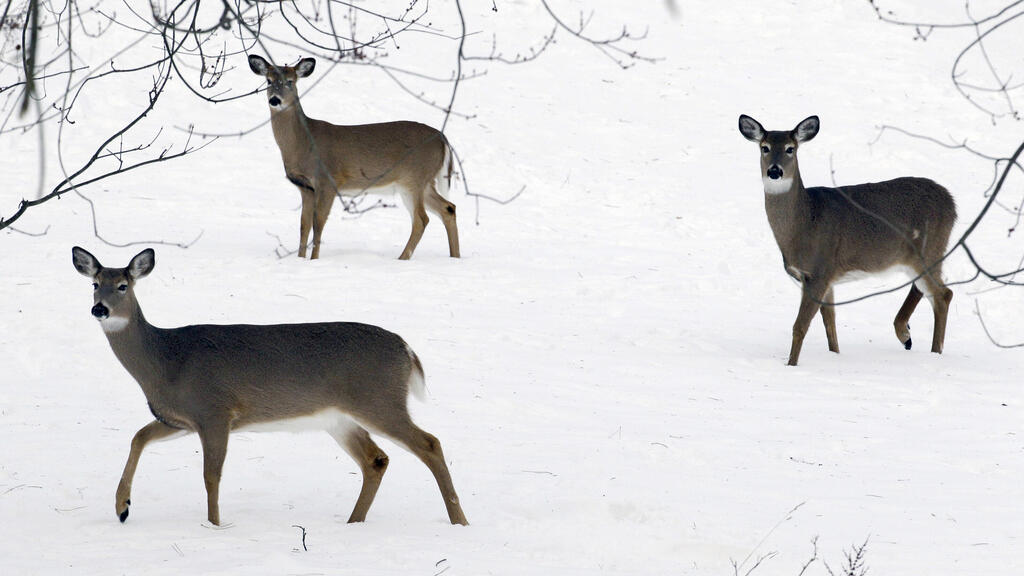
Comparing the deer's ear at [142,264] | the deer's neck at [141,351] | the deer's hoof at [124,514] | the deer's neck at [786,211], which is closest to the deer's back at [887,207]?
the deer's neck at [786,211]

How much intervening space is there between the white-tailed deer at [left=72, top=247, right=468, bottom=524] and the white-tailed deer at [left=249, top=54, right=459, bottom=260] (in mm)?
5786

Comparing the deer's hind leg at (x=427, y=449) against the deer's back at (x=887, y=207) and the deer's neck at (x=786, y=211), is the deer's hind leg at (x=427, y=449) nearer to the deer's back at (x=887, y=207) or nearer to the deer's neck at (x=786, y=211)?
the deer's neck at (x=786, y=211)

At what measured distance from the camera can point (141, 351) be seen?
20.0ft

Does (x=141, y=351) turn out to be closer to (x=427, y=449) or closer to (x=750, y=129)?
(x=427, y=449)

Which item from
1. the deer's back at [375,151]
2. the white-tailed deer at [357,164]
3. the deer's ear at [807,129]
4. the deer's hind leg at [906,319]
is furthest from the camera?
the deer's back at [375,151]

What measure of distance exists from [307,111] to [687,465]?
11277 mm

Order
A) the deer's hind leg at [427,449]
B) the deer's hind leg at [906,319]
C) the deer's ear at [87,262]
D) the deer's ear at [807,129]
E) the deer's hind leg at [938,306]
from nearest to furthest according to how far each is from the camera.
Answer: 1. the deer's hind leg at [427,449]
2. the deer's ear at [87,262]
3. the deer's ear at [807,129]
4. the deer's hind leg at [938,306]
5. the deer's hind leg at [906,319]

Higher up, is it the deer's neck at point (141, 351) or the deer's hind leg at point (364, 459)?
the deer's neck at point (141, 351)

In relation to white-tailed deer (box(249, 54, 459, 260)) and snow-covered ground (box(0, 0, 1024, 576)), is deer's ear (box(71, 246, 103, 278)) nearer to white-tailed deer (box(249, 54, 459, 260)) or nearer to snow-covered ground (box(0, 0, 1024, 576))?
snow-covered ground (box(0, 0, 1024, 576))

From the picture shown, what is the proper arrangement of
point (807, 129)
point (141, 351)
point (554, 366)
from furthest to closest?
point (807, 129), point (554, 366), point (141, 351)

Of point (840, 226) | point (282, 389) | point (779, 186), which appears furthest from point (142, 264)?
point (840, 226)

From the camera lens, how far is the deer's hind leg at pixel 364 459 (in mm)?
6039

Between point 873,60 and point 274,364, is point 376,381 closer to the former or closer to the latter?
point 274,364

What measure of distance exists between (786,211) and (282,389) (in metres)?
5.38
